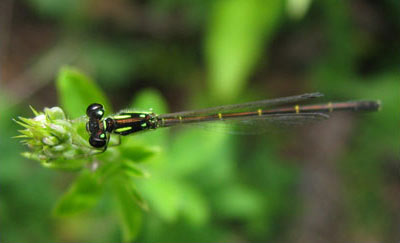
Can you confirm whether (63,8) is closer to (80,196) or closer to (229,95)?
(229,95)

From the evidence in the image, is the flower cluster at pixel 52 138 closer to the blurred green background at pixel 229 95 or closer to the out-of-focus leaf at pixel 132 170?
the out-of-focus leaf at pixel 132 170

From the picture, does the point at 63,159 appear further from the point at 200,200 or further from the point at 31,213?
the point at 31,213

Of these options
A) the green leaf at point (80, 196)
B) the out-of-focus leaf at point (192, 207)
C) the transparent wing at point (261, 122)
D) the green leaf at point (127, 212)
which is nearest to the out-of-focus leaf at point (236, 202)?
the out-of-focus leaf at point (192, 207)

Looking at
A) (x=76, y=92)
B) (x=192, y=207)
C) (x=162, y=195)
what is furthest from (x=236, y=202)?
(x=76, y=92)

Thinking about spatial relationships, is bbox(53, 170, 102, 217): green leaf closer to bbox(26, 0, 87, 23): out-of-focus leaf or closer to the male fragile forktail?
the male fragile forktail

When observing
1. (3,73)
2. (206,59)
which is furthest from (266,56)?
(3,73)

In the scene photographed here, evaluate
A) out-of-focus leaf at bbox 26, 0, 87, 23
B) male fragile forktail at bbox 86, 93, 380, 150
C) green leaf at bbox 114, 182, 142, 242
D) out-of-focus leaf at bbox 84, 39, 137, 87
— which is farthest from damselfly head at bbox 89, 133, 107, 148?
out-of-focus leaf at bbox 26, 0, 87, 23
